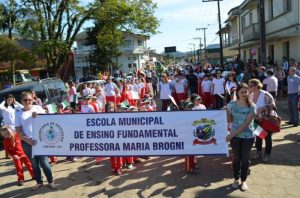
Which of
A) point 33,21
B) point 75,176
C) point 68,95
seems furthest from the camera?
point 33,21

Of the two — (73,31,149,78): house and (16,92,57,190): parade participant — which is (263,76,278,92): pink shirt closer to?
(16,92,57,190): parade participant

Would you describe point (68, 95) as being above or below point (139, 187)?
above

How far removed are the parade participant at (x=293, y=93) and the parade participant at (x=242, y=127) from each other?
5.78 metres

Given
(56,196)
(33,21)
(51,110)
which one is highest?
(33,21)

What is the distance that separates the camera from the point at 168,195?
→ 22.1 feet

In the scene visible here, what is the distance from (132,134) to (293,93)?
6414 millimetres

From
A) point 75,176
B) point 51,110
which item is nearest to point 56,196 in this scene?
point 75,176

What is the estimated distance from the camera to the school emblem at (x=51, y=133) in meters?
7.62

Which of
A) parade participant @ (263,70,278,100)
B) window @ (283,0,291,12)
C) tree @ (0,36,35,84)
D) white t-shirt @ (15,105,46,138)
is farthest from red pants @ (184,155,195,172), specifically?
tree @ (0,36,35,84)

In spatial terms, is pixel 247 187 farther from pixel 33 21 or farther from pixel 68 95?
pixel 33 21

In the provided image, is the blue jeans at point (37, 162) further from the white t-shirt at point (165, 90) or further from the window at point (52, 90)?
the white t-shirt at point (165, 90)

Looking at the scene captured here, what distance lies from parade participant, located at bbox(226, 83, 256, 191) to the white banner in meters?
0.45

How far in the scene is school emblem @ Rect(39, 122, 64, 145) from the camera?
300 inches

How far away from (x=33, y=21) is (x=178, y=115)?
27.9 meters
